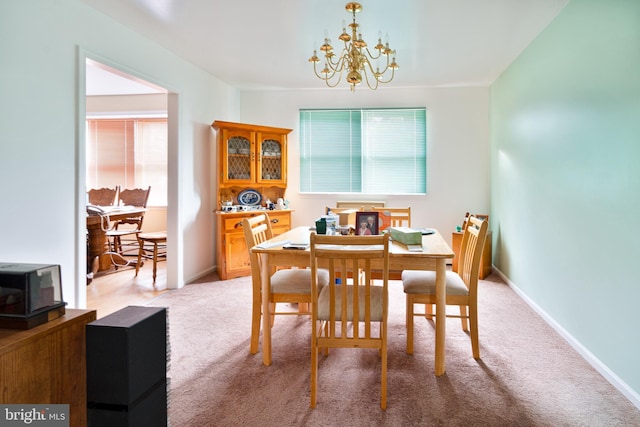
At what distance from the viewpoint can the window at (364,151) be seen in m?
4.96

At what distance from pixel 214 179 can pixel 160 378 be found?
3.66 m

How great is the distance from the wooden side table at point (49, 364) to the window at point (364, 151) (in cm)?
414

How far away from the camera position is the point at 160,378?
1.14m

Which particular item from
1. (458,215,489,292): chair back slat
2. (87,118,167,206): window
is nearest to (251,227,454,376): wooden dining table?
(458,215,489,292): chair back slat

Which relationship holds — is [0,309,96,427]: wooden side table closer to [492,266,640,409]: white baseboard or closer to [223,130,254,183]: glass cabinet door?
[492,266,640,409]: white baseboard

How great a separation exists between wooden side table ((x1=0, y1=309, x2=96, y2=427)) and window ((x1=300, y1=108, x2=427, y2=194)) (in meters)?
Answer: 4.14

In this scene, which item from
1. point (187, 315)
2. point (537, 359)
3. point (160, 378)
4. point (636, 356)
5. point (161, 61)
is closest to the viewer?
point (160, 378)

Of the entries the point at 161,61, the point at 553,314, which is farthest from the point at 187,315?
the point at 553,314

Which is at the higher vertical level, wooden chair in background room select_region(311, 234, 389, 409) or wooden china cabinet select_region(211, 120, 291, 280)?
wooden china cabinet select_region(211, 120, 291, 280)

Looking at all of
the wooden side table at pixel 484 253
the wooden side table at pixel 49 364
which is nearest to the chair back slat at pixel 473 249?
the wooden side table at pixel 484 253

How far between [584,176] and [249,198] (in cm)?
353

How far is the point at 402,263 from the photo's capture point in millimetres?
2119

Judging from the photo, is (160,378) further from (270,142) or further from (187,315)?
(270,142)

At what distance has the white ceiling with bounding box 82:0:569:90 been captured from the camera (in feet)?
8.89
